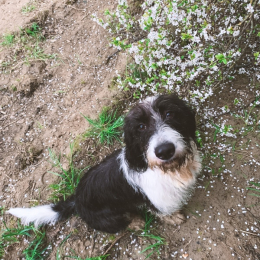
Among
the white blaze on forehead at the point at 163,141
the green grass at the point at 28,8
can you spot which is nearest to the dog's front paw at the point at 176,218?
the white blaze on forehead at the point at 163,141

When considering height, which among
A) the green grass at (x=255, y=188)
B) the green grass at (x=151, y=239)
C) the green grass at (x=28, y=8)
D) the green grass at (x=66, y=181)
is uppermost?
the green grass at (x=28, y=8)

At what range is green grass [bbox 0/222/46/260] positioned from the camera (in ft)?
9.82

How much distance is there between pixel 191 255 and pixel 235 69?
266cm

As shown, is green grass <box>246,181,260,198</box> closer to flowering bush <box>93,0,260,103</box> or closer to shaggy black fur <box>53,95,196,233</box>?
shaggy black fur <box>53,95,196,233</box>

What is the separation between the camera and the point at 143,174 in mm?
2303

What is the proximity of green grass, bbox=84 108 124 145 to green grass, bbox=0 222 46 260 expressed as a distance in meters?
1.61

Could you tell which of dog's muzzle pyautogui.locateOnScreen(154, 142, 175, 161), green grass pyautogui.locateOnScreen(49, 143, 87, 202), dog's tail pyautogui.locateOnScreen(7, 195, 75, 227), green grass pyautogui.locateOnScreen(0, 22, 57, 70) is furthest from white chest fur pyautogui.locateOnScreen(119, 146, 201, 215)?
green grass pyautogui.locateOnScreen(0, 22, 57, 70)

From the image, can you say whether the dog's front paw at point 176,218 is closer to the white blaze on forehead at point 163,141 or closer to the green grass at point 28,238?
the white blaze on forehead at point 163,141

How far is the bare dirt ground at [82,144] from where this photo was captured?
2.68 metres

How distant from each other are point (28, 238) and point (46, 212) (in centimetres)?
69

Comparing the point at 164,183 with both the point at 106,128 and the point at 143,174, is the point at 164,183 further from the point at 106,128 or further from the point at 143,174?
the point at 106,128

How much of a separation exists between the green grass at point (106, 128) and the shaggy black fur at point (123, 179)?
0.89 m

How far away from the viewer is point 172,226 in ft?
9.36

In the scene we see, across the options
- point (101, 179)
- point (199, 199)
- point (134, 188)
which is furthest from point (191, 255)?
point (101, 179)
